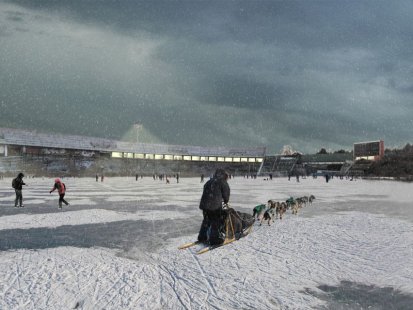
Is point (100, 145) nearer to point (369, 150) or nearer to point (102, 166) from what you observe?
point (102, 166)

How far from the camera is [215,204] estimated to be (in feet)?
23.6

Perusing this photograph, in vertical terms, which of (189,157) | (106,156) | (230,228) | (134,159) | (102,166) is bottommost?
(230,228)

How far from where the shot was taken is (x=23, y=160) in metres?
64.1

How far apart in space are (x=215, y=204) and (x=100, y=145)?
82.7 metres

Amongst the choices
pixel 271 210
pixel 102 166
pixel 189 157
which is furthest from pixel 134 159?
pixel 271 210

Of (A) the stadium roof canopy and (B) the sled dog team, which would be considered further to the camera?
(A) the stadium roof canopy

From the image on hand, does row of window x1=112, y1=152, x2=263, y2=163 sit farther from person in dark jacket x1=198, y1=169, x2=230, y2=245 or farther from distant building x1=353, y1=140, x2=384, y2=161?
person in dark jacket x1=198, y1=169, x2=230, y2=245

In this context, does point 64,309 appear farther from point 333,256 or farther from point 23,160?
point 23,160

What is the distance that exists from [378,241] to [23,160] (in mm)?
69076

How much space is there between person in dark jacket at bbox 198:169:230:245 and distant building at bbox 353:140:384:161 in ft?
296

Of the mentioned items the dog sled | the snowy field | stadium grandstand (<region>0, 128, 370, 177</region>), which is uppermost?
stadium grandstand (<region>0, 128, 370, 177</region>)

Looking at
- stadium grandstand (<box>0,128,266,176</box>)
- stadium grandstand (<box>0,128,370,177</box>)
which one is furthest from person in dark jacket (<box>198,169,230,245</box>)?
stadium grandstand (<box>0,128,266,176</box>)

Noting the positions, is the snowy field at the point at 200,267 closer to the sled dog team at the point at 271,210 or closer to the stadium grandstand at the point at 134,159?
the sled dog team at the point at 271,210

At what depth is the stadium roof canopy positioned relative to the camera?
6888cm
